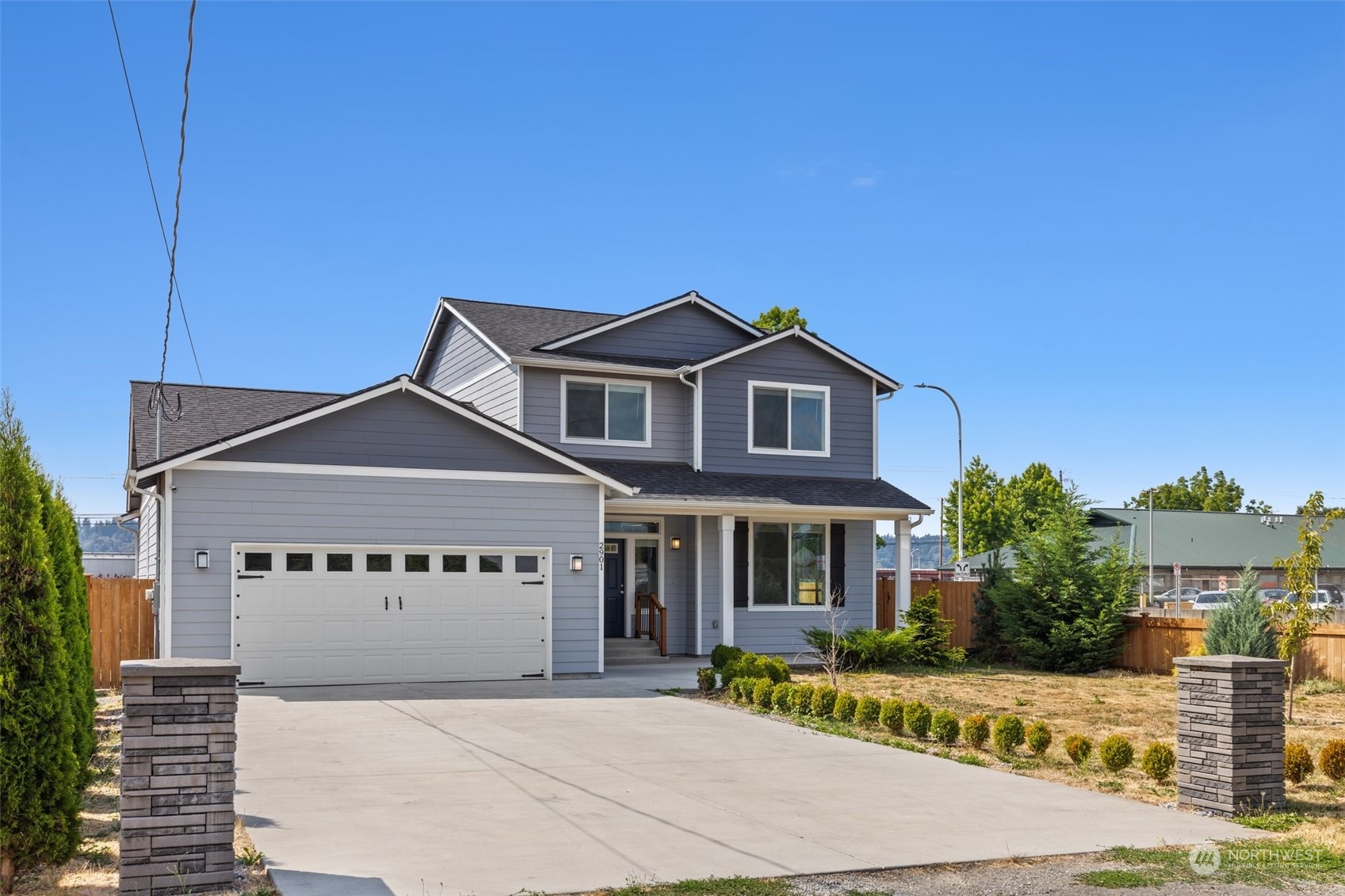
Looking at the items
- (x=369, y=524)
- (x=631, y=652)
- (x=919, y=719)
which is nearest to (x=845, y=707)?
(x=919, y=719)

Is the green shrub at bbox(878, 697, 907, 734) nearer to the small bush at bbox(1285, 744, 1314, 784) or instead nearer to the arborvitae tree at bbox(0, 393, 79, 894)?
the small bush at bbox(1285, 744, 1314, 784)

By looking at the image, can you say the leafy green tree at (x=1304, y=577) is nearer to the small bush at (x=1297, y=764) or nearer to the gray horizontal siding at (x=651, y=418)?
the small bush at (x=1297, y=764)

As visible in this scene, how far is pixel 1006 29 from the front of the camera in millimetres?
15352

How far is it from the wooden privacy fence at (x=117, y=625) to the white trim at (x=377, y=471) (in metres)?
2.48

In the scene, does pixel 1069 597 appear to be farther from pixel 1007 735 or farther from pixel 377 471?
pixel 377 471

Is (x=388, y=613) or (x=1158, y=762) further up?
(x=388, y=613)

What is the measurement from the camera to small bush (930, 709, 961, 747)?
11820 millimetres

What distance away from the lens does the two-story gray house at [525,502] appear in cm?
1625

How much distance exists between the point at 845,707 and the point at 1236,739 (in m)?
5.38

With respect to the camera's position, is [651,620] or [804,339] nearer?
[651,620]

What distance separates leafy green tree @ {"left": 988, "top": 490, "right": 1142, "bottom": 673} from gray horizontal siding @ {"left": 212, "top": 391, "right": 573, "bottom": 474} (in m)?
10.2

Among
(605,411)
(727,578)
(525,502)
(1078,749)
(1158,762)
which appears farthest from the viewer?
(605,411)

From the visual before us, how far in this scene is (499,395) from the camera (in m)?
21.9

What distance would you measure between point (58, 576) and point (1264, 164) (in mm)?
19262
